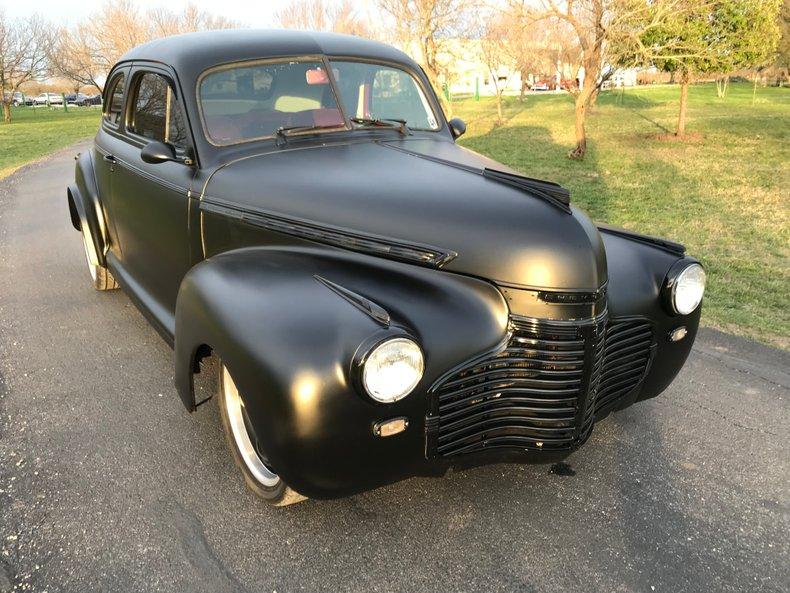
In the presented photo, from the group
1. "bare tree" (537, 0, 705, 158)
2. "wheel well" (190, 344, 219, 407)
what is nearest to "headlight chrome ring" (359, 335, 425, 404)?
"wheel well" (190, 344, 219, 407)

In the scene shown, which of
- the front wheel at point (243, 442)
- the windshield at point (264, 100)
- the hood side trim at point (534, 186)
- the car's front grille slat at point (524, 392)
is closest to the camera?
the car's front grille slat at point (524, 392)

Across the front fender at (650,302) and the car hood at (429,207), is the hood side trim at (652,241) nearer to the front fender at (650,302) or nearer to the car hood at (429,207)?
the front fender at (650,302)

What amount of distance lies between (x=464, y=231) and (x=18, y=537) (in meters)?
2.18

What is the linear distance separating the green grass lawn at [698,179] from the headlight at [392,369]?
3609 millimetres

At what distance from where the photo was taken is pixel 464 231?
96.9 inches

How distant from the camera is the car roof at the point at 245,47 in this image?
11.2 ft

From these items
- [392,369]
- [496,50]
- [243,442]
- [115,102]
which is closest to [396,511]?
[243,442]

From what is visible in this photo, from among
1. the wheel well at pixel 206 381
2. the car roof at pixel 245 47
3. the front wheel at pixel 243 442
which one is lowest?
the wheel well at pixel 206 381

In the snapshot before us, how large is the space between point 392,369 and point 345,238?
742 mm

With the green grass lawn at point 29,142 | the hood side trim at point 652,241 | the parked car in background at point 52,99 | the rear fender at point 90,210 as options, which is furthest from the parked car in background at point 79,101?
the hood side trim at point 652,241

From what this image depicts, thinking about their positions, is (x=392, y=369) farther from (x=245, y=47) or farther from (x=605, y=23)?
(x=605, y=23)

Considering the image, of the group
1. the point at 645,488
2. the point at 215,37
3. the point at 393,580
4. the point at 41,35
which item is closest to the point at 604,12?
the point at 215,37

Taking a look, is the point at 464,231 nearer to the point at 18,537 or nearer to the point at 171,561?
the point at 171,561

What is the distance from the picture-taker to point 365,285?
7.97 ft
